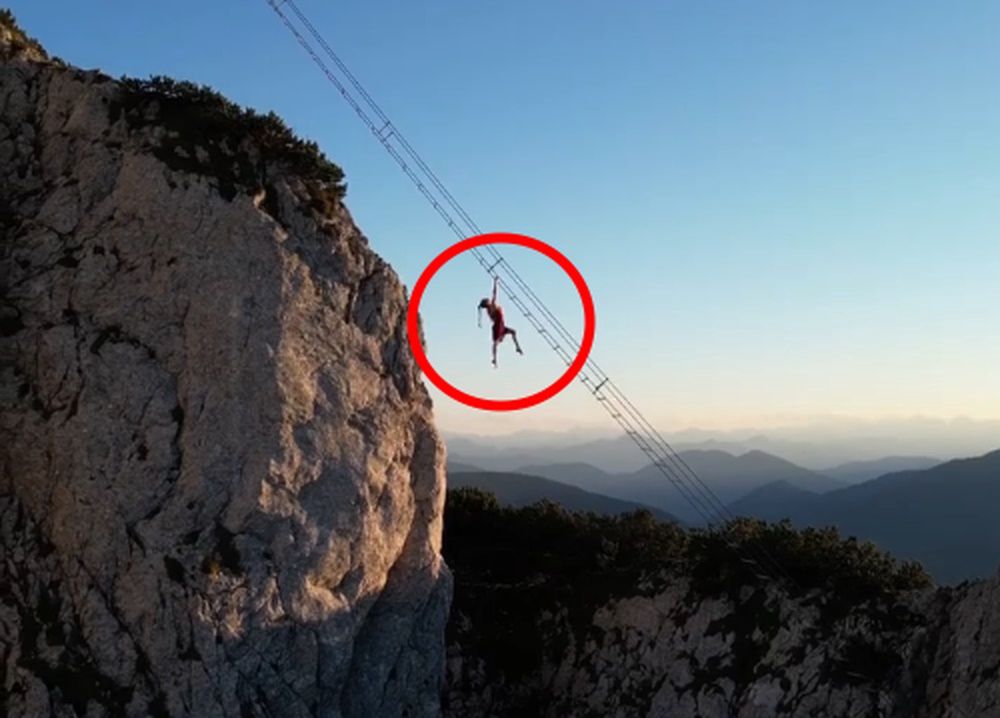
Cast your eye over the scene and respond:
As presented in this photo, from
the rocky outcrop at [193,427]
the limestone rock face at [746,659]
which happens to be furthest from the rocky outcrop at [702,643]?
the rocky outcrop at [193,427]

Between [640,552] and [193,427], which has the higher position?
[193,427]

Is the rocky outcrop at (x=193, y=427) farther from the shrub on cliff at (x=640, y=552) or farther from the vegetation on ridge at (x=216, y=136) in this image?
the shrub on cliff at (x=640, y=552)

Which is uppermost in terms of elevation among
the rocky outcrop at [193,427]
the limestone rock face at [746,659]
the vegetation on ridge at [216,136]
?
the vegetation on ridge at [216,136]

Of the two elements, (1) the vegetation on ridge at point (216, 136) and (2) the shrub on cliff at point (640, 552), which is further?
(2) the shrub on cliff at point (640, 552)

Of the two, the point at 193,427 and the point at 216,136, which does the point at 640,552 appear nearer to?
the point at 193,427

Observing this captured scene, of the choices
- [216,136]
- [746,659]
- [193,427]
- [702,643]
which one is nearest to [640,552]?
[702,643]

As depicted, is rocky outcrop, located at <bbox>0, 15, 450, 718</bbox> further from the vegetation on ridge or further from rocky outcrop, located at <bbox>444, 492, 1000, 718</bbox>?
rocky outcrop, located at <bbox>444, 492, 1000, 718</bbox>

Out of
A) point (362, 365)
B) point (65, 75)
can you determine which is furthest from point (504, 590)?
point (65, 75)
